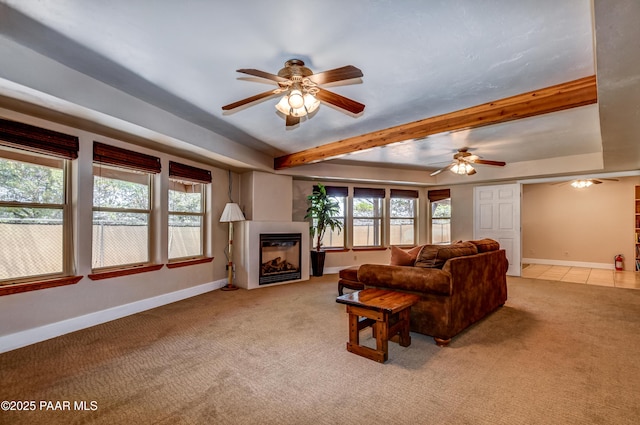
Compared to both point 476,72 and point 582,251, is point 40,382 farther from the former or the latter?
point 582,251

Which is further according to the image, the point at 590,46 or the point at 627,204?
the point at 627,204

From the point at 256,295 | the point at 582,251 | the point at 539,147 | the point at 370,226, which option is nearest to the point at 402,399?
the point at 256,295

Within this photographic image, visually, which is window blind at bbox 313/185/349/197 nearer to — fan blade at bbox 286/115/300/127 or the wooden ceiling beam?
the wooden ceiling beam

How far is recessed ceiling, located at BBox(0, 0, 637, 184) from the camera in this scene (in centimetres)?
176

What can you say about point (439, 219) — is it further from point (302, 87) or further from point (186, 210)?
point (302, 87)

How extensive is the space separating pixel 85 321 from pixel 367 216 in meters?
5.80

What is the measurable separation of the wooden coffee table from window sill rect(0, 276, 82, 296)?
2.93 m

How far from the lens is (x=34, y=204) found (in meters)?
3.04

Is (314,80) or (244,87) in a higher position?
(244,87)

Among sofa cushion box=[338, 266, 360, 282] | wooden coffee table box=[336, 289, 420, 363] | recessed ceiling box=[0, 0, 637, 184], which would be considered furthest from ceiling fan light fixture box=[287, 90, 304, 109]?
sofa cushion box=[338, 266, 360, 282]

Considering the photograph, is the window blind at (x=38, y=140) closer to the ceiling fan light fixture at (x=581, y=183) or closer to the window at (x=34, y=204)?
the window at (x=34, y=204)

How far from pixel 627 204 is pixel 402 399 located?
28.3 ft

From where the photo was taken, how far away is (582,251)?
7664 millimetres

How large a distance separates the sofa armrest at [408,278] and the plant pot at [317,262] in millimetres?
3077
